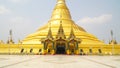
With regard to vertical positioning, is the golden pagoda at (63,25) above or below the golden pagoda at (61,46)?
above

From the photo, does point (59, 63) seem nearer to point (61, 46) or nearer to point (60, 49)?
point (61, 46)

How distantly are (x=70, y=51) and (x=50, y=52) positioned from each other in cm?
488

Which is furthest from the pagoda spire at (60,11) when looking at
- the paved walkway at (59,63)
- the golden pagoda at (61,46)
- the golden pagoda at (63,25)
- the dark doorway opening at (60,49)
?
the paved walkway at (59,63)

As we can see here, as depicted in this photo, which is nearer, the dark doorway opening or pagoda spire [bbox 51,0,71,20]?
Answer: the dark doorway opening

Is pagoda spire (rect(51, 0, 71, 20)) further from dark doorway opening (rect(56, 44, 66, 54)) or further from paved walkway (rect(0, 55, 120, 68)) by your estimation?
paved walkway (rect(0, 55, 120, 68))

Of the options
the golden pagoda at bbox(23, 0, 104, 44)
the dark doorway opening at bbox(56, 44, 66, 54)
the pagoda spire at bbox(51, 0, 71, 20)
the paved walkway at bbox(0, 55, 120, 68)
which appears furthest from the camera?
the pagoda spire at bbox(51, 0, 71, 20)

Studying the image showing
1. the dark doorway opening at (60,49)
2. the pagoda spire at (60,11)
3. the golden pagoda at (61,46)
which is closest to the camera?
the golden pagoda at (61,46)

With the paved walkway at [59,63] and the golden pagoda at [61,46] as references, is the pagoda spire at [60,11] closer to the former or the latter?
the golden pagoda at [61,46]

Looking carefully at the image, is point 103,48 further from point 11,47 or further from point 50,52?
point 11,47

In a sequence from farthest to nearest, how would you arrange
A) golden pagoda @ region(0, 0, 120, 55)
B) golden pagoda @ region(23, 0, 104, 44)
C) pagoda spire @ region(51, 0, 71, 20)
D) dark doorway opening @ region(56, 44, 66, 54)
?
pagoda spire @ region(51, 0, 71, 20), golden pagoda @ region(23, 0, 104, 44), dark doorway opening @ region(56, 44, 66, 54), golden pagoda @ region(0, 0, 120, 55)

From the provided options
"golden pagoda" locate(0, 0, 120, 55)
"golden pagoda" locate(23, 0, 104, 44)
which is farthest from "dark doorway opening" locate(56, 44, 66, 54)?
"golden pagoda" locate(23, 0, 104, 44)

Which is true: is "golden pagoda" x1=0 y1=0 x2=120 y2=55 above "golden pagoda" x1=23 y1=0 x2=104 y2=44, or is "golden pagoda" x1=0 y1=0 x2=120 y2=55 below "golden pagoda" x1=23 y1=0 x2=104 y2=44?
below

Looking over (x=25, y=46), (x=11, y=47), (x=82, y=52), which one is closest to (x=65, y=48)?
(x=82, y=52)

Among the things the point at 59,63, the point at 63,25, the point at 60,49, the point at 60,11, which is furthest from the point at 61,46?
the point at 59,63
